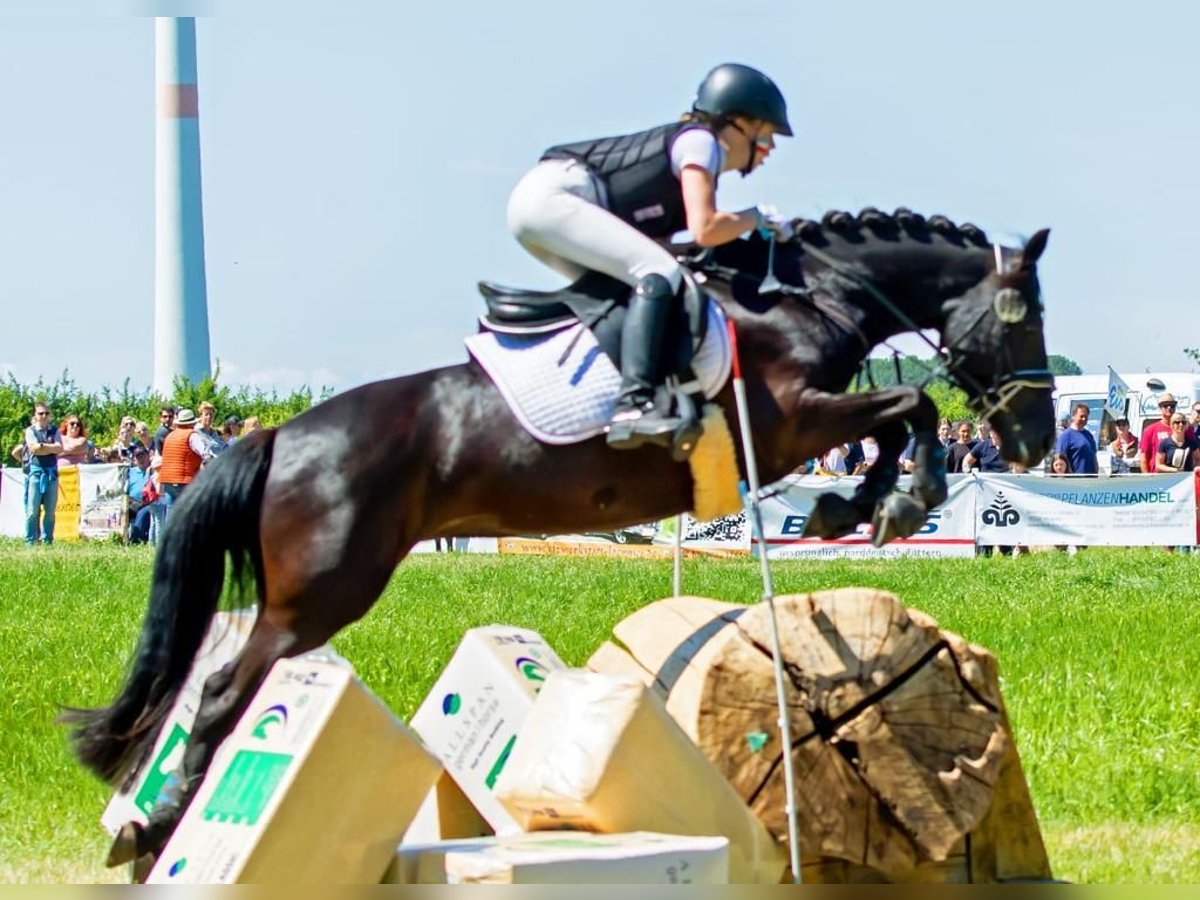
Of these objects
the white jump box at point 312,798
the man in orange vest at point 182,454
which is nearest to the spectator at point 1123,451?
the man in orange vest at point 182,454

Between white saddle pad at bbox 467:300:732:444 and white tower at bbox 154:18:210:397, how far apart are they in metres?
41.7

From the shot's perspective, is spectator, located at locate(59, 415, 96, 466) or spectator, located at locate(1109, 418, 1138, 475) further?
spectator, located at locate(59, 415, 96, 466)

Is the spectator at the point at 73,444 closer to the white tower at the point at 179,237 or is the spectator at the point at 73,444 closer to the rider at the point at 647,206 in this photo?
the rider at the point at 647,206

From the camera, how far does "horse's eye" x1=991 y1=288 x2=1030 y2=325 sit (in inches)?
258

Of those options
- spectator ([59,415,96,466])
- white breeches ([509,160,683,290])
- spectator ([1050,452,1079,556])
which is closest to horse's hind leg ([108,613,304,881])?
white breeches ([509,160,683,290])

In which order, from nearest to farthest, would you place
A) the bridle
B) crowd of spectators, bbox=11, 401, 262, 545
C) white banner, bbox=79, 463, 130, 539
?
1. the bridle
2. crowd of spectators, bbox=11, 401, 262, 545
3. white banner, bbox=79, 463, 130, 539

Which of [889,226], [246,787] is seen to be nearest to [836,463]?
[889,226]

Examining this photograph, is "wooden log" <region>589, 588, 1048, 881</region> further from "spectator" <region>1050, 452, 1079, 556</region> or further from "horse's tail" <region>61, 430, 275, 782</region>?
"spectator" <region>1050, 452, 1079, 556</region>

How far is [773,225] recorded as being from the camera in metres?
6.43

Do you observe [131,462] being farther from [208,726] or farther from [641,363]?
[641,363]

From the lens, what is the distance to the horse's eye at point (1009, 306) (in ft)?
21.5

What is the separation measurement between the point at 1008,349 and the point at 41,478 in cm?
2066

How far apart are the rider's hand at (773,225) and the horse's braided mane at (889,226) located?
0.13m

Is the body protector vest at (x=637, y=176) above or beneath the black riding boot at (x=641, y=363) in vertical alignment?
above
